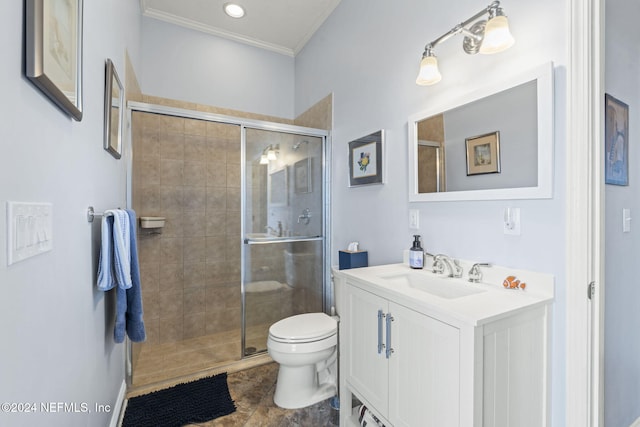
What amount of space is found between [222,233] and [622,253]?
2.79m

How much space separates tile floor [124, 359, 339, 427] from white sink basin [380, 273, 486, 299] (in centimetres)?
91

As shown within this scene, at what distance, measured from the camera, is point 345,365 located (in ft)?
4.96

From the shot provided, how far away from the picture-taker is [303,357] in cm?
164

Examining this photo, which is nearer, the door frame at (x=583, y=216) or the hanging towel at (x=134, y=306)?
the door frame at (x=583, y=216)

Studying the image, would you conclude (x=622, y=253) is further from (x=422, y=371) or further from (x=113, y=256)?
(x=113, y=256)

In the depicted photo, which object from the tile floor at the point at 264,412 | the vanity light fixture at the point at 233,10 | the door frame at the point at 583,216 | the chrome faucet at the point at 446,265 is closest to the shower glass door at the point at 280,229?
the tile floor at the point at 264,412

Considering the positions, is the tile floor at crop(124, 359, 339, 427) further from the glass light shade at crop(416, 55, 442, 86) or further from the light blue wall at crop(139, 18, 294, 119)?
the light blue wall at crop(139, 18, 294, 119)

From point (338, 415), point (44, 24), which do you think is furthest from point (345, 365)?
point (44, 24)

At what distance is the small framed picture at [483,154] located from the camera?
1.28 metres

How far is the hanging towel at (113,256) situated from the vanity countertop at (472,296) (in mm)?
1010

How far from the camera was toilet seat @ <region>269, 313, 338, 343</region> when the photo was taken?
1.66 m

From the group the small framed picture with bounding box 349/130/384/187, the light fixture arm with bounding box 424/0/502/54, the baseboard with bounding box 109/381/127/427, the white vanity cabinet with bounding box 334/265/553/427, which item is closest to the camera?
the white vanity cabinet with bounding box 334/265/553/427

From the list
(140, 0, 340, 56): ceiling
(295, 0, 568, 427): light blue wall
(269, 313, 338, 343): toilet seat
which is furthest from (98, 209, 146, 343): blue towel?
(140, 0, 340, 56): ceiling

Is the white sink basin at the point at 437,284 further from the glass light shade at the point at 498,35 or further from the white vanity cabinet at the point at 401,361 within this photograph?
the glass light shade at the point at 498,35
